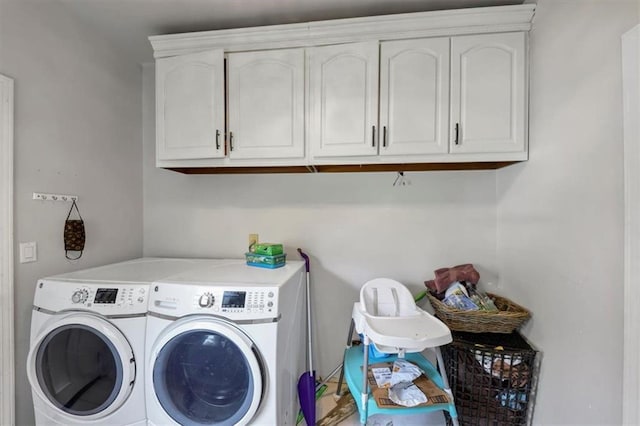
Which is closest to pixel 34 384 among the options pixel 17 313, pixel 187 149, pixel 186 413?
pixel 17 313

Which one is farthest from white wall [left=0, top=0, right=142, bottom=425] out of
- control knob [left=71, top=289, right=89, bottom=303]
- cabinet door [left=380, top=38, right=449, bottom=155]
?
cabinet door [left=380, top=38, right=449, bottom=155]

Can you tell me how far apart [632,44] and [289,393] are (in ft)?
6.56

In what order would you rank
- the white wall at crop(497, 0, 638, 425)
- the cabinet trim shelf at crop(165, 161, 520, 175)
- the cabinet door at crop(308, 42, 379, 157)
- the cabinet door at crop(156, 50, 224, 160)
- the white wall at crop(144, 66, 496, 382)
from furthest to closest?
the white wall at crop(144, 66, 496, 382) < the cabinet trim shelf at crop(165, 161, 520, 175) < the cabinet door at crop(156, 50, 224, 160) < the cabinet door at crop(308, 42, 379, 157) < the white wall at crop(497, 0, 638, 425)

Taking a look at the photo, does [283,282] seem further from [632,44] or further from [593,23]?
[593,23]

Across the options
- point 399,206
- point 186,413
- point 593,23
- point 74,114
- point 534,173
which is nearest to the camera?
point 593,23

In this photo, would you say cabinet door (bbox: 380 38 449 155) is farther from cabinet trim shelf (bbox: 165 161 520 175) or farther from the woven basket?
the woven basket

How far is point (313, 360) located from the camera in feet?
6.48

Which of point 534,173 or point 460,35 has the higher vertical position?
point 460,35

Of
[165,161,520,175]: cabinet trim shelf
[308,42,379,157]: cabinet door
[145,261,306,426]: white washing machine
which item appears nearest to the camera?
[145,261,306,426]: white washing machine

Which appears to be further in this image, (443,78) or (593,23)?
(443,78)

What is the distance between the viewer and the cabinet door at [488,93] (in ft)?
4.66

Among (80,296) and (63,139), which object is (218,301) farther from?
(63,139)

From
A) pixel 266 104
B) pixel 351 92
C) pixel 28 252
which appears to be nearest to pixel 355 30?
pixel 351 92

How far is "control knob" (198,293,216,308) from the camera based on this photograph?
121 cm
